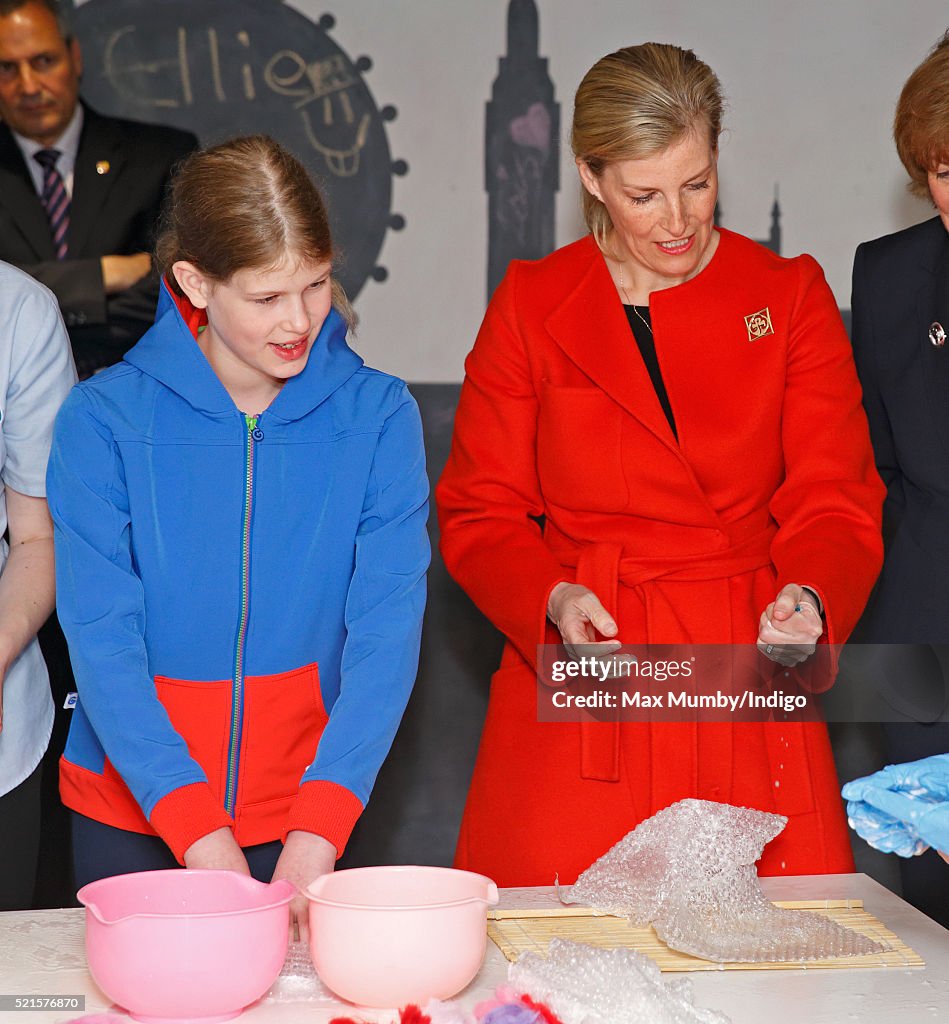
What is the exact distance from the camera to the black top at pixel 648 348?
6.71ft

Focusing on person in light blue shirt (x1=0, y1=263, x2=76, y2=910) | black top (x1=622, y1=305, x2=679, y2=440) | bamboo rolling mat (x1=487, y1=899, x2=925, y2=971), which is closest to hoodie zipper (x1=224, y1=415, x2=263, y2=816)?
person in light blue shirt (x1=0, y1=263, x2=76, y2=910)

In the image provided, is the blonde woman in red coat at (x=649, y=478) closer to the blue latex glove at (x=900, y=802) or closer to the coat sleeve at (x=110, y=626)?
the blue latex glove at (x=900, y=802)

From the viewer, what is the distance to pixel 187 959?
123 cm

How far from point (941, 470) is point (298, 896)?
1116 mm

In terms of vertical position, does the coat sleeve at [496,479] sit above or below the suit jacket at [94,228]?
below

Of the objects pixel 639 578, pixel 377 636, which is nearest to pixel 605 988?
pixel 377 636

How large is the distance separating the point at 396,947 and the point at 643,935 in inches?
12.8

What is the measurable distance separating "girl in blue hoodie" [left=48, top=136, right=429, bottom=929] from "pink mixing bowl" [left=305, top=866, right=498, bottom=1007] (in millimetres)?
378

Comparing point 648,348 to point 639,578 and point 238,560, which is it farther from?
point 238,560

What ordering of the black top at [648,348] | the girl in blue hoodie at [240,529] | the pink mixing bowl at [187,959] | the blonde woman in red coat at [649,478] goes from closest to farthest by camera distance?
the pink mixing bowl at [187,959]
the girl in blue hoodie at [240,529]
the blonde woman in red coat at [649,478]
the black top at [648,348]

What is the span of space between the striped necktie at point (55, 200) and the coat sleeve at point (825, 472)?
1.29m

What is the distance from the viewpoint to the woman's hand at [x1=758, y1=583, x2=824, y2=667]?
176cm

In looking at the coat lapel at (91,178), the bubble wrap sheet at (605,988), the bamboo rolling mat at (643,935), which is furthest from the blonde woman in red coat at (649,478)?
the coat lapel at (91,178)

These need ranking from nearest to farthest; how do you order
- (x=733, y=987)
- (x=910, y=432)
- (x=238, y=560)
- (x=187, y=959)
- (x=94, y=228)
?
Result: 1. (x=187, y=959)
2. (x=733, y=987)
3. (x=238, y=560)
4. (x=910, y=432)
5. (x=94, y=228)
